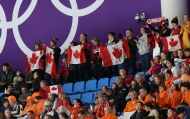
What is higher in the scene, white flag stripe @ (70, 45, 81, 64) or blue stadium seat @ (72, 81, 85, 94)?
white flag stripe @ (70, 45, 81, 64)

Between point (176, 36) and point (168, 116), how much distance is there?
411 cm

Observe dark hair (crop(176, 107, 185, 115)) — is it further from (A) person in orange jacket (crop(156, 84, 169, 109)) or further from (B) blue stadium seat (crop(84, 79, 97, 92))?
(B) blue stadium seat (crop(84, 79, 97, 92))

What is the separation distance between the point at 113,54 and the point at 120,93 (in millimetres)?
2491

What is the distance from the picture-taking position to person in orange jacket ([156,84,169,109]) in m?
13.3

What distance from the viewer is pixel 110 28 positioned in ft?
62.3

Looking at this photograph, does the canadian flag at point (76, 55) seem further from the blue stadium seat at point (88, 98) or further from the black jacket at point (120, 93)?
the black jacket at point (120, 93)

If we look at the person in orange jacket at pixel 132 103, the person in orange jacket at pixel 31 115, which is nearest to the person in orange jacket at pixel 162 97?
the person in orange jacket at pixel 132 103

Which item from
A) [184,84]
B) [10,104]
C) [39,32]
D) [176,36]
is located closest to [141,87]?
[184,84]

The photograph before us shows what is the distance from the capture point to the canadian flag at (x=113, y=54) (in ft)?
55.3

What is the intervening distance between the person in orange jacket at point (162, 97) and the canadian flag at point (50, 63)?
513 centimetres

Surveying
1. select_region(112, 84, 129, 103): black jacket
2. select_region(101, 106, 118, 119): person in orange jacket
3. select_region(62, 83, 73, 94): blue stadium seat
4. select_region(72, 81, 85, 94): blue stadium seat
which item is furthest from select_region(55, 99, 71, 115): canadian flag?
select_region(62, 83, 73, 94): blue stadium seat

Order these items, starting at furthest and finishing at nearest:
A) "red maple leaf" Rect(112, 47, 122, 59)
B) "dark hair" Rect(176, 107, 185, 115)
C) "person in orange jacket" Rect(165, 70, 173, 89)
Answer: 1. "red maple leaf" Rect(112, 47, 122, 59)
2. "person in orange jacket" Rect(165, 70, 173, 89)
3. "dark hair" Rect(176, 107, 185, 115)

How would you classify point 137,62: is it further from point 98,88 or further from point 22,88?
point 22,88

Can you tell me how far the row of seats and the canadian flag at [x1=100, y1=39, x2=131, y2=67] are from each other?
0.59 meters
